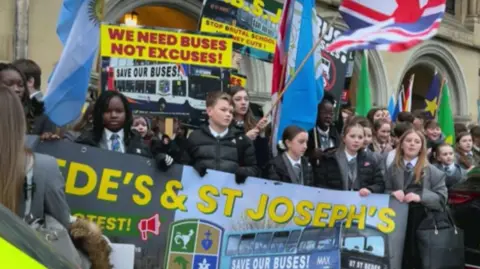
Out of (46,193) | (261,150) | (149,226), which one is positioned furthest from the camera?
(261,150)

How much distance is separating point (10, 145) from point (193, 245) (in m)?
2.14

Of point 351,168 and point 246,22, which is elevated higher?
point 246,22

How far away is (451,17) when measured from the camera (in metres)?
22.0

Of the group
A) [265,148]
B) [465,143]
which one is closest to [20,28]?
[265,148]

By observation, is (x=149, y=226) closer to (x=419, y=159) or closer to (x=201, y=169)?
(x=201, y=169)

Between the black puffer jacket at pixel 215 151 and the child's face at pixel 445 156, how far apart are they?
231 centimetres

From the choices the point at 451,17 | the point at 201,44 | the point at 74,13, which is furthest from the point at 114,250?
the point at 451,17

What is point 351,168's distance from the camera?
21.4ft

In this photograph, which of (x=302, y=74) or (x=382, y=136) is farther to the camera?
(x=382, y=136)

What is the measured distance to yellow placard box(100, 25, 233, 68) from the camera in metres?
6.80

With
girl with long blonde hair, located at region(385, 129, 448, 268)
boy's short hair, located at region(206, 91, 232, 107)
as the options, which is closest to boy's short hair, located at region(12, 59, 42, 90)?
boy's short hair, located at region(206, 91, 232, 107)

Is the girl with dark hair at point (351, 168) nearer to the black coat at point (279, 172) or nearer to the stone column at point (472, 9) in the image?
the black coat at point (279, 172)

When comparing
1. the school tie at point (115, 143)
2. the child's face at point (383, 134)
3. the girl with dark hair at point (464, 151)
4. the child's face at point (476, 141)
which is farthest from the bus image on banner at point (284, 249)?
the child's face at point (476, 141)

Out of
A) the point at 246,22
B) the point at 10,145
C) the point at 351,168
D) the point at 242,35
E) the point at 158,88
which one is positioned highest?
the point at 246,22
